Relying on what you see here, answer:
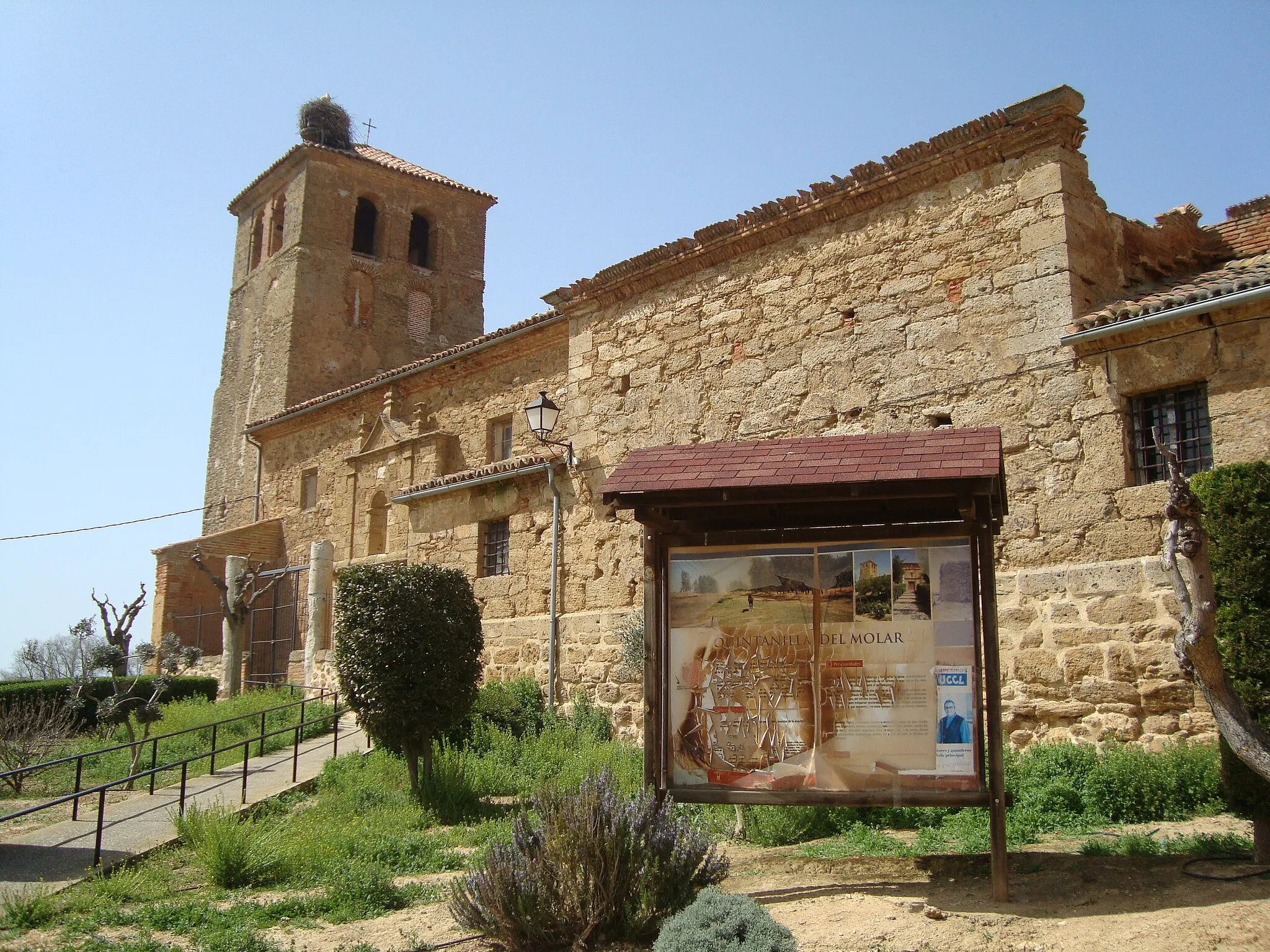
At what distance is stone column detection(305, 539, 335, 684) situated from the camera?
60.9ft

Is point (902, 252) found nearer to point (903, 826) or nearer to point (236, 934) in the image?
point (903, 826)

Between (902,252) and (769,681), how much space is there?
617cm

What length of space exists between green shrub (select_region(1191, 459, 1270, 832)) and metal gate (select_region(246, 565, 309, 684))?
1889 centimetres

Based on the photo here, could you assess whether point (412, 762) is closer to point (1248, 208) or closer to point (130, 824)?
point (130, 824)

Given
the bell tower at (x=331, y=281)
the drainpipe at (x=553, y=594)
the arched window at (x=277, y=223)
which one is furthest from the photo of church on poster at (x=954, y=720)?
the arched window at (x=277, y=223)

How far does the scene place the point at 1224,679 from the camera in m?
5.46

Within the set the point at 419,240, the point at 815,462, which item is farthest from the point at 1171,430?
the point at 419,240

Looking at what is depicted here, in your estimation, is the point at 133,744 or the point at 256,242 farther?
the point at 256,242

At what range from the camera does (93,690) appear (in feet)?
60.6

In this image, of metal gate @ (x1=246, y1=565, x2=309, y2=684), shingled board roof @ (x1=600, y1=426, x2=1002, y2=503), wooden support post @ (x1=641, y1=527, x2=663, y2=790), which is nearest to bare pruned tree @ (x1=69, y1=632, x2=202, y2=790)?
metal gate @ (x1=246, y1=565, x2=309, y2=684)

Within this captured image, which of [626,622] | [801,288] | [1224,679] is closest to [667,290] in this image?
[801,288]

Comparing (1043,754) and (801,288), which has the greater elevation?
(801,288)

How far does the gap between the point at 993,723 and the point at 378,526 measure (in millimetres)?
16892

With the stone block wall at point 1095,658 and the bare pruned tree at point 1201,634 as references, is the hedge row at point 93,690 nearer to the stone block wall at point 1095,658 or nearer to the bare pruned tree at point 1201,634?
the stone block wall at point 1095,658
